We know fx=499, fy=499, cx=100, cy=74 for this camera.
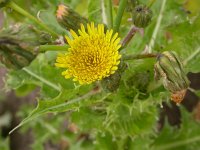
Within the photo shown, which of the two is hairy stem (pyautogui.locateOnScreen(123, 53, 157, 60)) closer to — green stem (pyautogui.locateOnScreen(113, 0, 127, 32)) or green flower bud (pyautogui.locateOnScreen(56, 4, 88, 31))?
green stem (pyautogui.locateOnScreen(113, 0, 127, 32))

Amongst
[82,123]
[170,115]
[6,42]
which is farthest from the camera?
[170,115]

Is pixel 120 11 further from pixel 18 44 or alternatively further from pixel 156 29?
pixel 156 29

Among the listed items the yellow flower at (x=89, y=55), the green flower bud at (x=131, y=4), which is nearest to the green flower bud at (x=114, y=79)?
the yellow flower at (x=89, y=55)

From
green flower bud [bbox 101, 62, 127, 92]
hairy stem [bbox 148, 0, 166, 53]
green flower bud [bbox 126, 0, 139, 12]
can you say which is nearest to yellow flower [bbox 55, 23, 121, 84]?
green flower bud [bbox 101, 62, 127, 92]

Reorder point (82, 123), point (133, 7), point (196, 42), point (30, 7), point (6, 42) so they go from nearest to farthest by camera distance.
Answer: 1. point (6, 42)
2. point (133, 7)
3. point (196, 42)
4. point (82, 123)
5. point (30, 7)

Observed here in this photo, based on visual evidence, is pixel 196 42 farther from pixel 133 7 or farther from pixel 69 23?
pixel 69 23

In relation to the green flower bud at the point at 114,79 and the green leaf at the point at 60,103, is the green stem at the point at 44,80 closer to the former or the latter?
the green leaf at the point at 60,103

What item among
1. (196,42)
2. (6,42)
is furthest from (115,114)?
(6,42)
